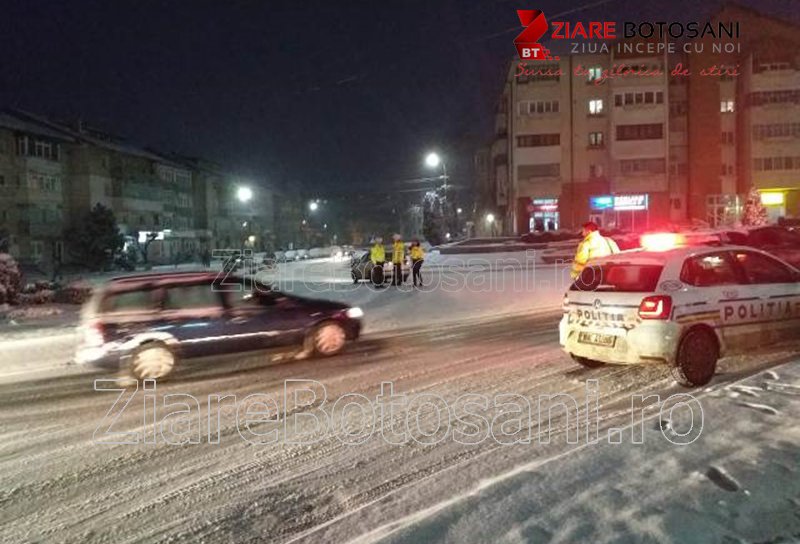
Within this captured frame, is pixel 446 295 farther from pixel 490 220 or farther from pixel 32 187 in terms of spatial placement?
pixel 490 220

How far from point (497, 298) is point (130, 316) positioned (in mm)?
11797

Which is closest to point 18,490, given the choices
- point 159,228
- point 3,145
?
point 3,145

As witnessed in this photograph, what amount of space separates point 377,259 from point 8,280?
11.2 m

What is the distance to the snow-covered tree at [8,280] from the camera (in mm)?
19284

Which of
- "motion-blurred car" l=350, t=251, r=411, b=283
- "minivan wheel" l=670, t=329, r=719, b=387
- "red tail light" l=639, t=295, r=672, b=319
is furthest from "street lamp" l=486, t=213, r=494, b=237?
"red tail light" l=639, t=295, r=672, b=319

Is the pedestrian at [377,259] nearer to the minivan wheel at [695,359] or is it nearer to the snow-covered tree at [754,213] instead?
the minivan wheel at [695,359]

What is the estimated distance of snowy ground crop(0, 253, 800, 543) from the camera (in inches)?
161

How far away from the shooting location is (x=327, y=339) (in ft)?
34.8

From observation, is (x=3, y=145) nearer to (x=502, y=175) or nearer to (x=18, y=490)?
(x=502, y=175)

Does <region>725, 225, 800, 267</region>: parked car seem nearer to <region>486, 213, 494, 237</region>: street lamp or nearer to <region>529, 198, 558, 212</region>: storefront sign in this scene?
<region>529, 198, 558, 212</region>: storefront sign

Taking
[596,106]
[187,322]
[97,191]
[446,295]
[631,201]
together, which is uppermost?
[596,106]

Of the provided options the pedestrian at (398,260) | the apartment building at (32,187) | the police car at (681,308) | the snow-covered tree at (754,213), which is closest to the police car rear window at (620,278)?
the police car at (681,308)

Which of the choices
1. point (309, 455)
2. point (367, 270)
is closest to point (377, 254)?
point (367, 270)

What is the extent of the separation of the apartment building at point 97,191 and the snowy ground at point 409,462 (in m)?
36.3
